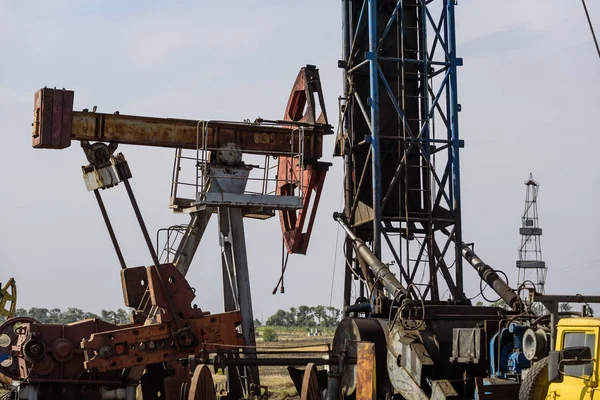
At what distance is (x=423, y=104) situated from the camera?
20.8 metres

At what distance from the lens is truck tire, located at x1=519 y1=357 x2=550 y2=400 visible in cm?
984

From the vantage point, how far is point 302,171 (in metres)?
18.9

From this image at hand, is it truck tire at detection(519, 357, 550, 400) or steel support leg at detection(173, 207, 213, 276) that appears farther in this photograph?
steel support leg at detection(173, 207, 213, 276)

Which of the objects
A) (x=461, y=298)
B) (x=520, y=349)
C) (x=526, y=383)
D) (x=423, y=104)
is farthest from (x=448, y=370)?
(x=423, y=104)

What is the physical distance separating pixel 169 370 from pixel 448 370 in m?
4.56

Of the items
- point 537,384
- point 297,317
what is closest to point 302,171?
point 537,384

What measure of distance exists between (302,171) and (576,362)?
10510 mm

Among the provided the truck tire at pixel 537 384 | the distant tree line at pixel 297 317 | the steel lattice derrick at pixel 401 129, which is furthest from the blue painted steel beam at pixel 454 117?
the distant tree line at pixel 297 317

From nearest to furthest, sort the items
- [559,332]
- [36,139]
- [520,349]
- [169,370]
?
[559,332], [520,349], [169,370], [36,139]

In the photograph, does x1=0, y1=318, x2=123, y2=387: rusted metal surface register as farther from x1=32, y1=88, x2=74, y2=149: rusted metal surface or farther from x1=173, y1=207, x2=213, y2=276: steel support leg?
x1=32, y1=88, x2=74, y2=149: rusted metal surface

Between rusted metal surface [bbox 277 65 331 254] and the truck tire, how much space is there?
911 cm

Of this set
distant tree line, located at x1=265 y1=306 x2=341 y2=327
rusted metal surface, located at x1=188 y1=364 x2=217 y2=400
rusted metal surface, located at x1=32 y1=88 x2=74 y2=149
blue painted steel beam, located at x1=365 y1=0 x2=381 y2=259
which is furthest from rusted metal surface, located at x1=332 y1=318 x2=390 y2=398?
distant tree line, located at x1=265 y1=306 x2=341 y2=327

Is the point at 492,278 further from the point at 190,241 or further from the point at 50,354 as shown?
the point at 50,354

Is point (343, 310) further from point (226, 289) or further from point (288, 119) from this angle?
point (288, 119)
